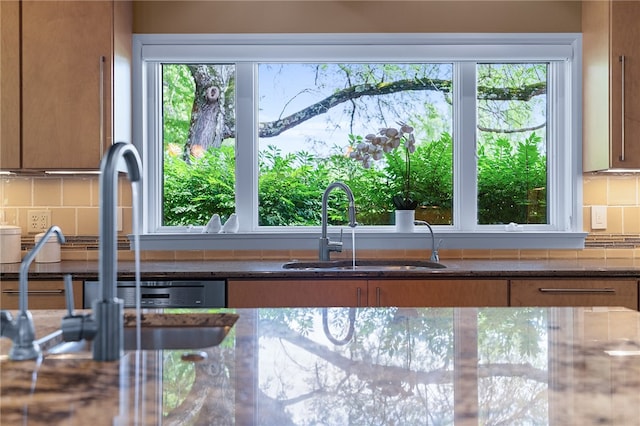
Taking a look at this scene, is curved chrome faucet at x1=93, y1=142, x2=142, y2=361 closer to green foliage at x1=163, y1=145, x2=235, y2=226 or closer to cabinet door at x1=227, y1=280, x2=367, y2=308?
cabinet door at x1=227, y1=280, x2=367, y2=308

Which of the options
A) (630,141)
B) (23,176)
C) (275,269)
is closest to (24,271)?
(275,269)

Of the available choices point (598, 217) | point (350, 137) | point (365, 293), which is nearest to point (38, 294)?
point (365, 293)

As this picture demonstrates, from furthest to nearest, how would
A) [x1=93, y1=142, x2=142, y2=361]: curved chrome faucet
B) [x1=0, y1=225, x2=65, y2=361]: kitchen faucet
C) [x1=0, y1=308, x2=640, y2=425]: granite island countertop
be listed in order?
1. [x1=0, y1=225, x2=65, y2=361]: kitchen faucet
2. [x1=93, y1=142, x2=142, y2=361]: curved chrome faucet
3. [x1=0, y1=308, x2=640, y2=425]: granite island countertop

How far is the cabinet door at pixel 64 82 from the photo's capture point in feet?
9.84

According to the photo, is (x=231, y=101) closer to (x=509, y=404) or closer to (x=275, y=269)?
(x=275, y=269)

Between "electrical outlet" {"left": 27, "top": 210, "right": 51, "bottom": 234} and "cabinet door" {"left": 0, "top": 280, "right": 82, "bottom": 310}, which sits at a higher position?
"electrical outlet" {"left": 27, "top": 210, "right": 51, "bottom": 234}

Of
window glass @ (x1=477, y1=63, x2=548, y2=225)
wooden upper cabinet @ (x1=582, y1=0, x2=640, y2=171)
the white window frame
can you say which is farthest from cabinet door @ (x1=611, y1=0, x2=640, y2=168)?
window glass @ (x1=477, y1=63, x2=548, y2=225)

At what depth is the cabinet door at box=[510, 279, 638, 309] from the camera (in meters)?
2.76

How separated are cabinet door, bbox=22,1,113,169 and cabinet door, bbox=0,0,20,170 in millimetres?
33

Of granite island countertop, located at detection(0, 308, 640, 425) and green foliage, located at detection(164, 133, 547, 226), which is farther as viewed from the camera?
green foliage, located at detection(164, 133, 547, 226)

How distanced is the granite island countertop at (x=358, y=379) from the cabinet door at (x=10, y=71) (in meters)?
1.98

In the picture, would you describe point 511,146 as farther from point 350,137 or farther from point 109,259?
point 109,259

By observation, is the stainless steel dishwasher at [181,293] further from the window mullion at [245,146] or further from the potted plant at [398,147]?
the potted plant at [398,147]

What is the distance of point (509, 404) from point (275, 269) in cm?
201
